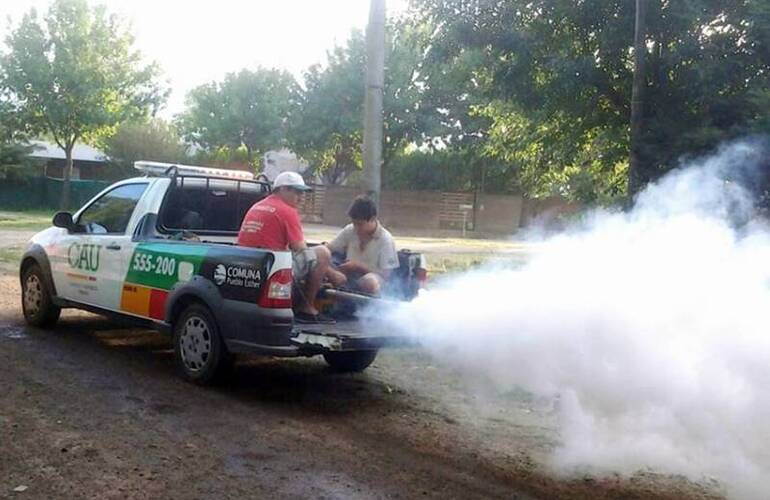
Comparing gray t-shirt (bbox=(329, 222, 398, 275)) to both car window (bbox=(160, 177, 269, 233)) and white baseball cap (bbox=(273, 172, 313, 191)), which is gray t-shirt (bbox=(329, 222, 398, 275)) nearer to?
white baseball cap (bbox=(273, 172, 313, 191))

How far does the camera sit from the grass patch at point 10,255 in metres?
15.6

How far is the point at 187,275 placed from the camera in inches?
275

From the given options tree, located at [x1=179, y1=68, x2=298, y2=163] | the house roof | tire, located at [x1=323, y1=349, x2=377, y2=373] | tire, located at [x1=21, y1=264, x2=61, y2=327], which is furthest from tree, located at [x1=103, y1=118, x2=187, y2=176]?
tire, located at [x1=323, y1=349, x2=377, y2=373]

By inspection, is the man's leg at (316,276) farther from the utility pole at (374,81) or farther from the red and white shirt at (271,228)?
the utility pole at (374,81)

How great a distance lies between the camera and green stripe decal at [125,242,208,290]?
22.9 feet

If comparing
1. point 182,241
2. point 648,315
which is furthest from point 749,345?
point 182,241

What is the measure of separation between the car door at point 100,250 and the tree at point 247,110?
3320cm

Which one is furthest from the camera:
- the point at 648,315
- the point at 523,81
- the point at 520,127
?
the point at 520,127

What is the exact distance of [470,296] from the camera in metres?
6.50

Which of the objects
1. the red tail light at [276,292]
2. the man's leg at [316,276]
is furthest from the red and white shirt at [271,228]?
the red tail light at [276,292]

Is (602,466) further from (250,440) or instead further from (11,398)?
(11,398)

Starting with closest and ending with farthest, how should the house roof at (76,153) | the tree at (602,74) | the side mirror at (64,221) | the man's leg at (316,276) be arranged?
1. the man's leg at (316,276)
2. the side mirror at (64,221)
3. the tree at (602,74)
4. the house roof at (76,153)

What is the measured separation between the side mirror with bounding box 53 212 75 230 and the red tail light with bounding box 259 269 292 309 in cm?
323

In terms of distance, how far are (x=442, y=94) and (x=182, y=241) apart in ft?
104
